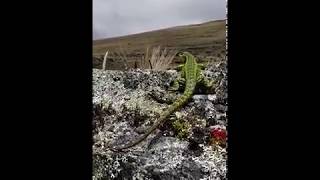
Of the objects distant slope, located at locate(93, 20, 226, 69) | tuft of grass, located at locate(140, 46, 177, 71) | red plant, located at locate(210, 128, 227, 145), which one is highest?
distant slope, located at locate(93, 20, 226, 69)

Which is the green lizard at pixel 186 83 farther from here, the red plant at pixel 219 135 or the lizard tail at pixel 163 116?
the red plant at pixel 219 135

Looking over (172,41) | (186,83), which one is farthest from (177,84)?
(172,41)

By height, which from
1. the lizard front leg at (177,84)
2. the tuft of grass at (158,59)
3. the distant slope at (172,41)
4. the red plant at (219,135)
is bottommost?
the red plant at (219,135)

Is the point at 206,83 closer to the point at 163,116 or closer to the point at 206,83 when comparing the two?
the point at 206,83

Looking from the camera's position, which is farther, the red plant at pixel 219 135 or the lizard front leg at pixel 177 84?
the lizard front leg at pixel 177 84

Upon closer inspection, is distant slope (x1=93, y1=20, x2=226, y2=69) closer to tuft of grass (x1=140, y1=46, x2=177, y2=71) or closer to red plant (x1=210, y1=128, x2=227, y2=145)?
tuft of grass (x1=140, y1=46, x2=177, y2=71)

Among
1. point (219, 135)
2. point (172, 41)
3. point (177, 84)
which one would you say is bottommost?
point (219, 135)

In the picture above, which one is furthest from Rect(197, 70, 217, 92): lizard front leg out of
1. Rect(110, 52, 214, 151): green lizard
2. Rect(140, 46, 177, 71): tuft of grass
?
Rect(140, 46, 177, 71): tuft of grass

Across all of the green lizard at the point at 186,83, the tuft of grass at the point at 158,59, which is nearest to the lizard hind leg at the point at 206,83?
the green lizard at the point at 186,83
